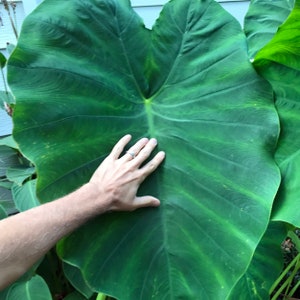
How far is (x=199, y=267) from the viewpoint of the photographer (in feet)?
2.95

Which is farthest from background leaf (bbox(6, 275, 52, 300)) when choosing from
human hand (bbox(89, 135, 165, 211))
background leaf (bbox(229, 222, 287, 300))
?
background leaf (bbox(229, 222, 287, 300))

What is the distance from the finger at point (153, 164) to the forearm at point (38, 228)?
11 cm

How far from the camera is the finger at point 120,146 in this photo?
0.95m

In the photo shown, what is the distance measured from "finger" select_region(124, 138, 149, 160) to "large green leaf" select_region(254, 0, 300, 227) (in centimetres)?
30

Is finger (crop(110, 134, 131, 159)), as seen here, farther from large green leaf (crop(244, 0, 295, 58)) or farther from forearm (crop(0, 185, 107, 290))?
large green leaf (crop(244, 0, 295, 58))

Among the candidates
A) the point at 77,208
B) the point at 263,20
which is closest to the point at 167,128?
the point at 77,208

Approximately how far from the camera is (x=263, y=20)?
3.99 feet

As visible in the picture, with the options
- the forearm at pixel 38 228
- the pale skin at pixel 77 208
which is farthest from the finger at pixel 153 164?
the forearm at pixel 38 228

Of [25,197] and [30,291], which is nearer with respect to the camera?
[30,291]

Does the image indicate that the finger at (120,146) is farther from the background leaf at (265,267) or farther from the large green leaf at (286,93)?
the background leaf at (265,267)

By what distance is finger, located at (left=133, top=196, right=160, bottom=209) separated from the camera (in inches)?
36.1

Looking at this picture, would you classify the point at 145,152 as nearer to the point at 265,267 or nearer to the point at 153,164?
the point at 153,164

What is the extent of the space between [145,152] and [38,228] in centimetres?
28

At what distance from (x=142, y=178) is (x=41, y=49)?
35 centimetres
